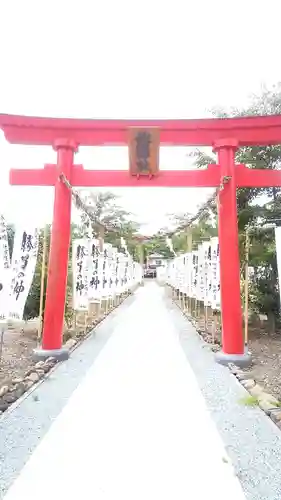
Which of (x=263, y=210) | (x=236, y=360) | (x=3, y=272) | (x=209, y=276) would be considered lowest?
(x=236, y=360)

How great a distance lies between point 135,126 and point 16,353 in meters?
4.83

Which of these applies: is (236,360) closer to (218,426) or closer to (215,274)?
(215,274)

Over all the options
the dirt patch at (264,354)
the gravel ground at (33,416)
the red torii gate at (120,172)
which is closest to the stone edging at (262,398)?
the dirt patch at (264,354)

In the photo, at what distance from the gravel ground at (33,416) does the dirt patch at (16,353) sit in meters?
0.74

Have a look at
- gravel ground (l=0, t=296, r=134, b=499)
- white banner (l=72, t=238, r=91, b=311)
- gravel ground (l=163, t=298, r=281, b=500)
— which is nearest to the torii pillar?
A: gravel ground (l=163, t=298, r=281, b=500)

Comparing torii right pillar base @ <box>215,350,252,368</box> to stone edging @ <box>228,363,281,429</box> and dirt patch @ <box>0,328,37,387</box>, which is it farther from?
dirt patch @ <box>0,328,37,387</box>

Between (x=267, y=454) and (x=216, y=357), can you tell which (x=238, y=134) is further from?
Result: (x=267, y=454)

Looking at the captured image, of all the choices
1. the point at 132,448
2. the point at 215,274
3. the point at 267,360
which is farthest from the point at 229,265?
the point at 132,448

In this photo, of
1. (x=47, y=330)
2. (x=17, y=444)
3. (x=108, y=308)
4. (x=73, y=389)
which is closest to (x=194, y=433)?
(x=17, y=444)

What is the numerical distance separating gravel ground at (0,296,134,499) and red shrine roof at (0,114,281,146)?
3.92m

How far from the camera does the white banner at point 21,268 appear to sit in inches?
223

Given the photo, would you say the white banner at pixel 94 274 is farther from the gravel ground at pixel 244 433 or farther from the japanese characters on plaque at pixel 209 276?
the gravel ground at pixel 244 433

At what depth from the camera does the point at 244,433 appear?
3578mm

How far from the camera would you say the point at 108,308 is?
16.2m
